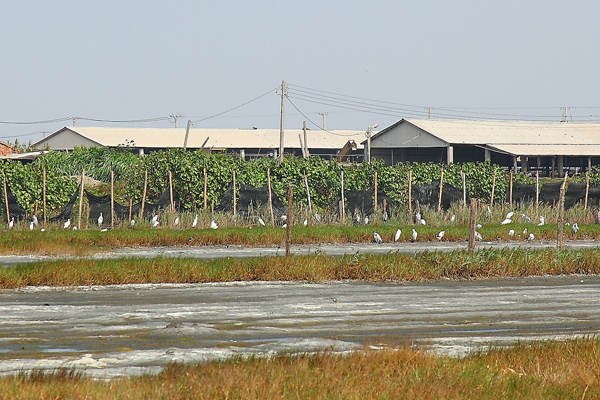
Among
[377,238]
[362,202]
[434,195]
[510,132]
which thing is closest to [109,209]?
[362,202]

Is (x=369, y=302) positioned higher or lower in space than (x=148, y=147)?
lower

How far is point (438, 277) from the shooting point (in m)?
19.9

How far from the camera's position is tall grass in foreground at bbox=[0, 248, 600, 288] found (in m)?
18.0

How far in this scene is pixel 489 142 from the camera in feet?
196

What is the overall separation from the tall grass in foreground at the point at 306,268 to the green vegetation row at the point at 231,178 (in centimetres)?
1325

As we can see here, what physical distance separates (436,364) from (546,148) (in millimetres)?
52525

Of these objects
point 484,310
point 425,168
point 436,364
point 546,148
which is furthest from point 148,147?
point 436,364

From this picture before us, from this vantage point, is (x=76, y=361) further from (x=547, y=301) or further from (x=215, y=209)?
(x=215, y=209)

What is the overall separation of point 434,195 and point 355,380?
25.5 m

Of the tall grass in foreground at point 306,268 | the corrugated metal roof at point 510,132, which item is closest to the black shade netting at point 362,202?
the tall grass in foreground at point 306,268

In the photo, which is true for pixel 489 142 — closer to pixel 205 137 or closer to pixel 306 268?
pixel 205 137

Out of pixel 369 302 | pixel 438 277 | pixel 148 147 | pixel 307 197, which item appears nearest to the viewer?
pixel 369 302

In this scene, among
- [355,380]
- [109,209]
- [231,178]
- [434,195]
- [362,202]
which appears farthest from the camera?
[231,178]

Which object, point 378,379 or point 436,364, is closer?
point 378,379
